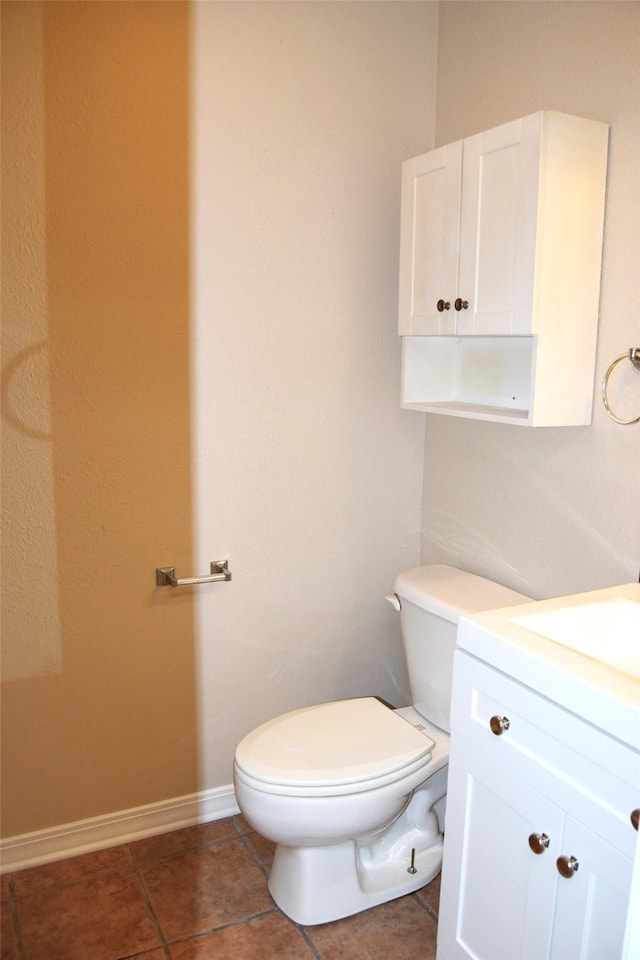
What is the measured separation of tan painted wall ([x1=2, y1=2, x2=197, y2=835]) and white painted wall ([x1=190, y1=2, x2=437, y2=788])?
81 mm

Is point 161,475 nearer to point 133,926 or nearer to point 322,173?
point 322,173

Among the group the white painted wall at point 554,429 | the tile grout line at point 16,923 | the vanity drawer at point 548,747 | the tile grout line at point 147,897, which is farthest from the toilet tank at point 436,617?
the tile grout line at point 16,923

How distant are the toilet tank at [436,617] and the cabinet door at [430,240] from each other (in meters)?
0.66

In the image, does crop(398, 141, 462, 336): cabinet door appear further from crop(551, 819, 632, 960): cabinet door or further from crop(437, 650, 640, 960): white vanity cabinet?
crop(551, 819, 632, 960): cabinet door

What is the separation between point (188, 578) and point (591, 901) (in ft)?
4.09

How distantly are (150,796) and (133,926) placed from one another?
38 cm

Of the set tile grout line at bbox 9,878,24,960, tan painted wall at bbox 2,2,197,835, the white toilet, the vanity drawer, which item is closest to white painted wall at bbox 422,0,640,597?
the white toilet

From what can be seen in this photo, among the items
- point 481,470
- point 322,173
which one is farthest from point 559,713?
point 322,173

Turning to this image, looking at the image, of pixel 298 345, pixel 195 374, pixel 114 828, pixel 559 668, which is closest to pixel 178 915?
pixel 114 828

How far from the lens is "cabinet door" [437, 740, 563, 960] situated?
1337 mm

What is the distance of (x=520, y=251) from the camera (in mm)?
1694

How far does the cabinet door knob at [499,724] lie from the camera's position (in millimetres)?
1399

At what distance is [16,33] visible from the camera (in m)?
1.74

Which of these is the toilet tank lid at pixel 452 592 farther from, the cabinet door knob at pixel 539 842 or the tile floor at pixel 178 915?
the tile floor at pixel 178 915
